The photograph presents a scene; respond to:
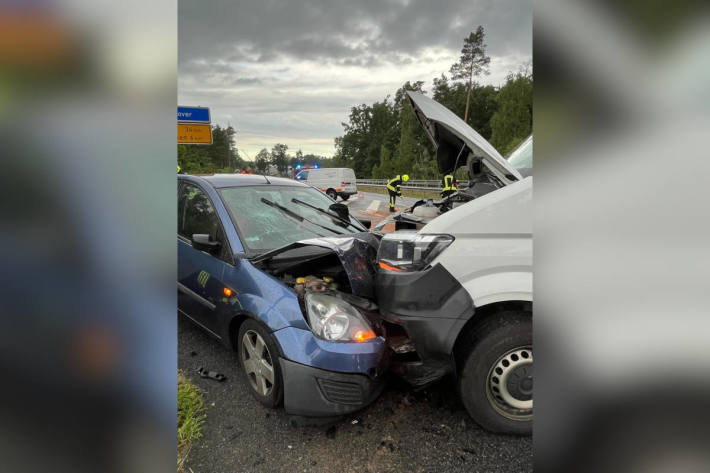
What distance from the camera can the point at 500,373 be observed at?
2.31 meters

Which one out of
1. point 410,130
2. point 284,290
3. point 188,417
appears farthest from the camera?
point 410,130

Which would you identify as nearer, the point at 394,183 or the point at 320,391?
the point at 320,391

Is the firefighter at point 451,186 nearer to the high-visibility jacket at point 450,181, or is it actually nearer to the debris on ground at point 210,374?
the high-visibility jacket at point 450,181

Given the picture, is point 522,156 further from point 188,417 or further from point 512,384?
point 188,417

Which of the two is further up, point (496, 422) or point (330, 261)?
point (330, 261)

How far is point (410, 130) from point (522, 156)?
37.5 meters

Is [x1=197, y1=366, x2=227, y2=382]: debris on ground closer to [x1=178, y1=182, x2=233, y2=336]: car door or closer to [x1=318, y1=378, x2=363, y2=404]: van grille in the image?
[x1=178, y1=182, x2=233, y2=336]: car door

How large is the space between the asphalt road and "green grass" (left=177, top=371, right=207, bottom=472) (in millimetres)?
51

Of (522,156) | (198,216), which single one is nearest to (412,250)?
(522,156)
